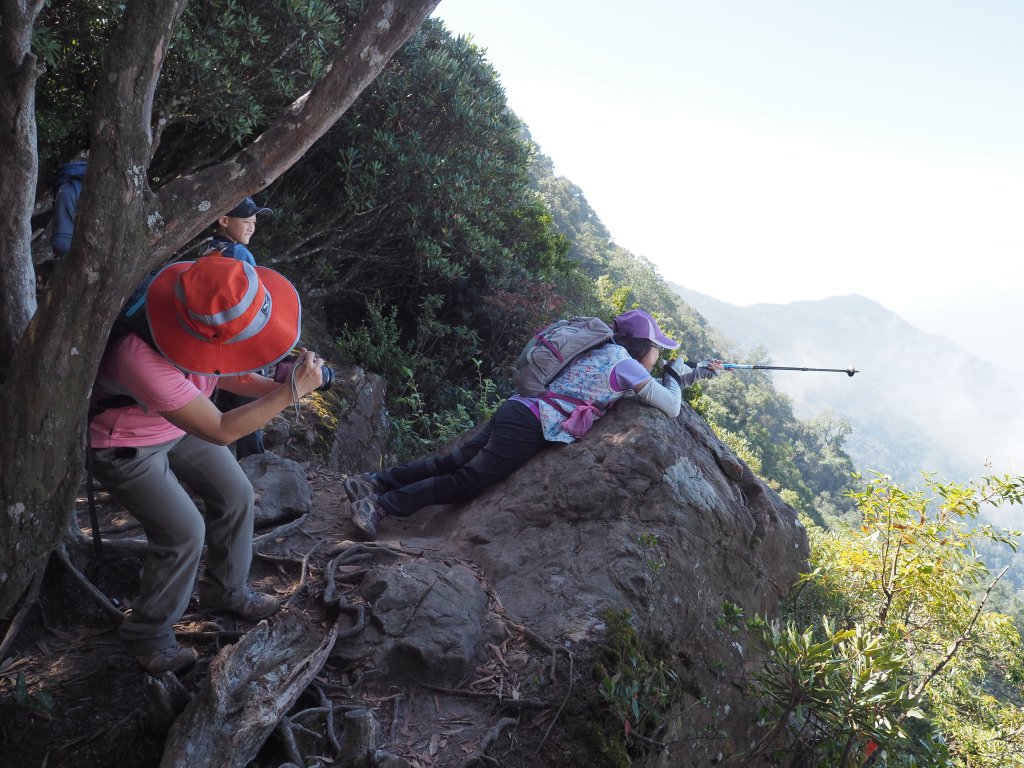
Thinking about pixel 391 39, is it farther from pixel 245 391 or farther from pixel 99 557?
pixel 99 557

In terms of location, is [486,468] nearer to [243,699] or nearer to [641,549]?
[641,549]

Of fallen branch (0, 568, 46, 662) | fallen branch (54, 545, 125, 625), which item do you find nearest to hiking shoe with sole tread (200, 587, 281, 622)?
fallen branch (54, 545, 125, 625)

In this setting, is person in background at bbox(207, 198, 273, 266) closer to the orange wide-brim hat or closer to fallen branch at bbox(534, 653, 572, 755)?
the orange wide-brim hat

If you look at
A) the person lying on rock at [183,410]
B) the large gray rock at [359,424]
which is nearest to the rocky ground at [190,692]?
the person lying on rock at [183,410]

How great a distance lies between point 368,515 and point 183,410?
8.12 feet

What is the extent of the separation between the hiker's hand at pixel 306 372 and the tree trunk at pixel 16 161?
3.84 ft

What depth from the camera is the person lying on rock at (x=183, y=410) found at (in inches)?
100

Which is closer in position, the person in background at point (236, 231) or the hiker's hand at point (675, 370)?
the person in background at point (236, 231)

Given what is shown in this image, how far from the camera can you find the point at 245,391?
3.21m

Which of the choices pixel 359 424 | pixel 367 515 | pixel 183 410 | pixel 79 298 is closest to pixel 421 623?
pixel 367 515

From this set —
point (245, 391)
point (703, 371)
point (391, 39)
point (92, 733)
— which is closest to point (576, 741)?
point (92, 733)

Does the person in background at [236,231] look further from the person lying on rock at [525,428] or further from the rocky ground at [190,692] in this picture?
the person lying on rock at [525,428]

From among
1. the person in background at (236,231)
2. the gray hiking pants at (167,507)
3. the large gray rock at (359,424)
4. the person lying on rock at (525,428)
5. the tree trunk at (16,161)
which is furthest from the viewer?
the large gray rock at (359,424)

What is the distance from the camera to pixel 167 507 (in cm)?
282
